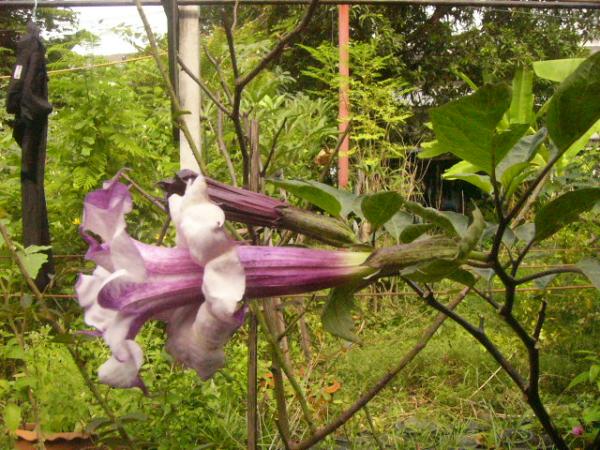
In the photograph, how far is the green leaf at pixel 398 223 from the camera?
19.1 inches

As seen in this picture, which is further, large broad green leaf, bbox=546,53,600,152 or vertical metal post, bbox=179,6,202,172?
vertical metal post, bbox=179,6,202,172

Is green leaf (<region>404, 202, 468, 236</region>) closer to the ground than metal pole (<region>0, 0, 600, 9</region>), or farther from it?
closer to the ground

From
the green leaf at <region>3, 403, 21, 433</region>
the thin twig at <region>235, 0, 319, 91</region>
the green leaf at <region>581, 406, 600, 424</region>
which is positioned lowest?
the green leaf at <region>581, 406, 600, 424</region>

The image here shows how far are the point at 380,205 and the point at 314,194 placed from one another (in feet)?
0.13

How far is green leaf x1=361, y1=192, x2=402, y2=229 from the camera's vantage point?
1.27 feet

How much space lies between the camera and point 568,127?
1.18ft

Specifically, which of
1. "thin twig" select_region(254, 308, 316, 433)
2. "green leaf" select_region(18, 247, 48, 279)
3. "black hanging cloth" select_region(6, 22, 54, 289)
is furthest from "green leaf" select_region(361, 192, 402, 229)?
"black hanging cloth" select_region(6, 22, 54, 289)

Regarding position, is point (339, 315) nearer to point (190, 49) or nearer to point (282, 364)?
point (282, 364)

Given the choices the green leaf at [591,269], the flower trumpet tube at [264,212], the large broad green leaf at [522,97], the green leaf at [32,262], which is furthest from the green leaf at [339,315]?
the green leaf at [32,262]

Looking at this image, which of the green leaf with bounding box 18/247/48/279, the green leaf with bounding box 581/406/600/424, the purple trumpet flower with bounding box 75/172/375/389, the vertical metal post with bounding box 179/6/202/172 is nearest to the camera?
the purple trumpet flower with bounding box 75/172/375/389

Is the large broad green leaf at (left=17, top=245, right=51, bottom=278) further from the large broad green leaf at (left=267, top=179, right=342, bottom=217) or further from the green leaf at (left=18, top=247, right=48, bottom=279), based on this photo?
the large broad green leaf at (left=267, top=179, right=342, bottom=217)

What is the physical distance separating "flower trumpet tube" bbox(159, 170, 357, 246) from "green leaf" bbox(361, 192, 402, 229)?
0.02 metres

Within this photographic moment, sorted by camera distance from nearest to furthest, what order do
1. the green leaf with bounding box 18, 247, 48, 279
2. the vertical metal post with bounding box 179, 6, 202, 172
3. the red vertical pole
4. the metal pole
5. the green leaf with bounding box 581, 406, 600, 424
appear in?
the green leaf with bounding box 18, 247, 48, 279, the metal pole, the green leaf with bounding box 581, 406, 600, 424, the vertical metal post with bounding box 179, 6, 202, 172, the red vertical pole

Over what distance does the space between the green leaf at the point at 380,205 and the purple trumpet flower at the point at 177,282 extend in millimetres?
83
